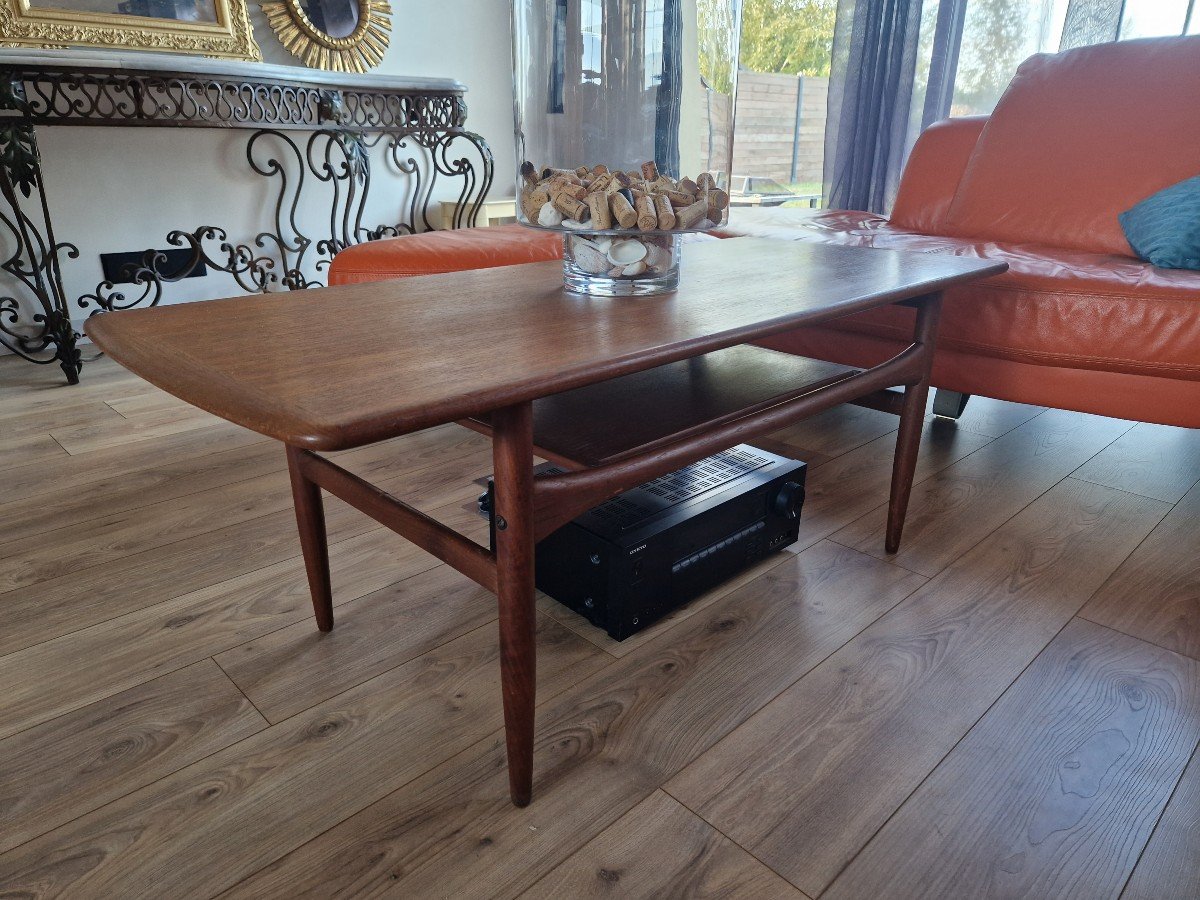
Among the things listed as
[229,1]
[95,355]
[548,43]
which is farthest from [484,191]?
[548,43]

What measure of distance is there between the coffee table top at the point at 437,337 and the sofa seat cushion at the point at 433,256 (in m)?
0.56

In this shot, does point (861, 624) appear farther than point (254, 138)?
No

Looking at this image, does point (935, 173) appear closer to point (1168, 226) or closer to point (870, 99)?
point (1168, 226)

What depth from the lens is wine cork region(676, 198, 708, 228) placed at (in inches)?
37.0

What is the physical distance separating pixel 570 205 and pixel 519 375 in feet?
1.25

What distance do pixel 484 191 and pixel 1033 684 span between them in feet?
8.03

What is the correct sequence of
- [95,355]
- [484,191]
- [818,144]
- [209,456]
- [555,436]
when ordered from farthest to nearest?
[818,144], [484,191], [95,355], [209,456], [555,436]

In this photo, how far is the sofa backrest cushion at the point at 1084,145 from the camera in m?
1.75

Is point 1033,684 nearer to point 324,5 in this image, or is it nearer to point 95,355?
point 95,355

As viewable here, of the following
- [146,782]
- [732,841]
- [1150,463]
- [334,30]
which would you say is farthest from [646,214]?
[334,30]

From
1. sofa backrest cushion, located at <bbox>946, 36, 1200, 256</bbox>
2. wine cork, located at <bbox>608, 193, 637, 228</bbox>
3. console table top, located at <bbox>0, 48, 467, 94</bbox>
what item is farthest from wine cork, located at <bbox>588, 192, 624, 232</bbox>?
console table top, located at <bbox>0, 48, 467, 94</bbox>

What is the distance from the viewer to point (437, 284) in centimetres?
101

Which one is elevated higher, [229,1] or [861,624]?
[229,1]

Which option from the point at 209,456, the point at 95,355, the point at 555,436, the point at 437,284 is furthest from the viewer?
the point at 95,355
